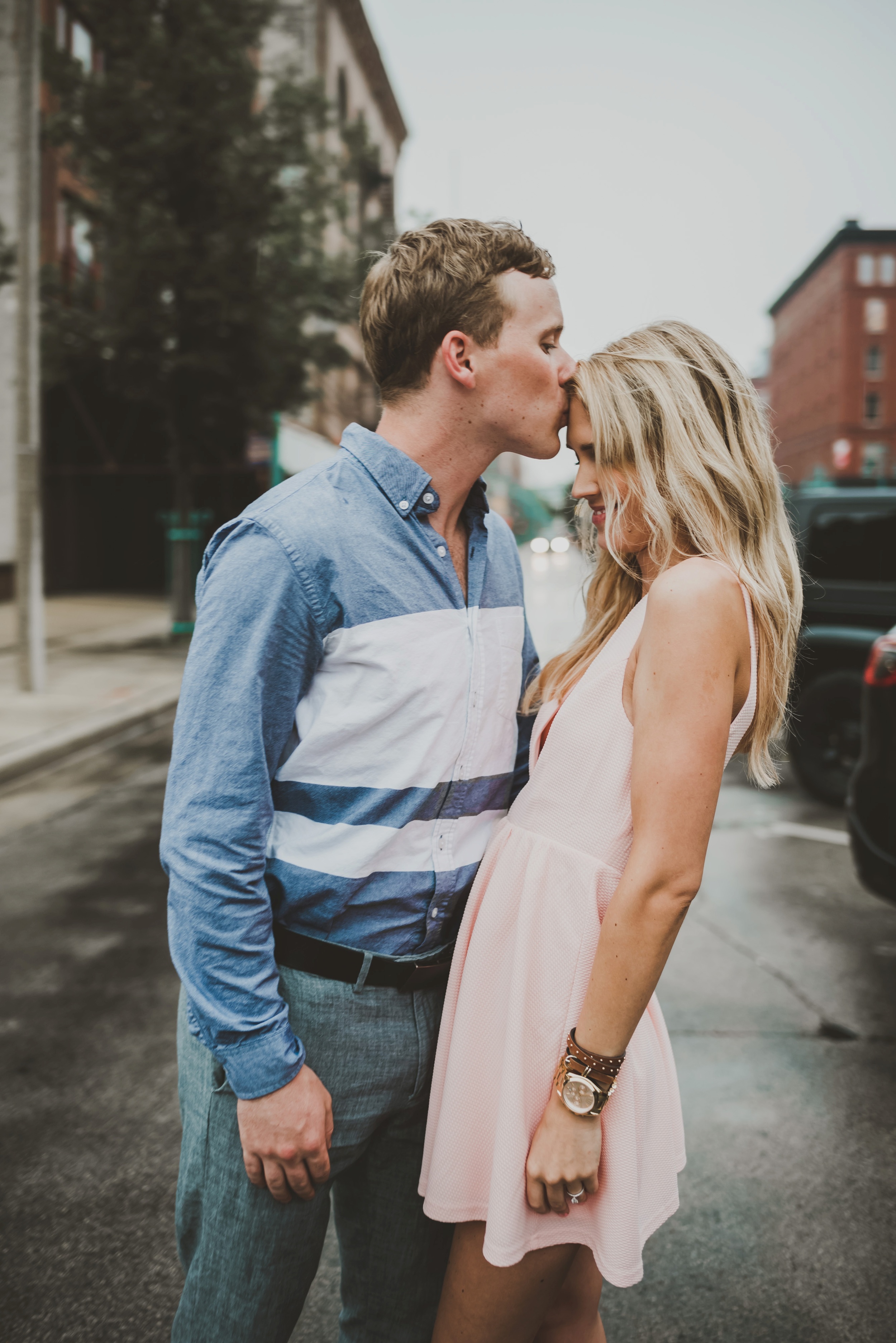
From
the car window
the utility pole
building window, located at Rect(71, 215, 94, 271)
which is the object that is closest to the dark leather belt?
the car window

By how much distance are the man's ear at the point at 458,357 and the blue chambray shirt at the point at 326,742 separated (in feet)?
0.54

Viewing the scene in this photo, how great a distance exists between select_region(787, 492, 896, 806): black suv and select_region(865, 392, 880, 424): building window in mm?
53682

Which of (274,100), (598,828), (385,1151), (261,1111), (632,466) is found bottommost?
(385,1151)

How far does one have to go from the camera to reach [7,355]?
698 inches

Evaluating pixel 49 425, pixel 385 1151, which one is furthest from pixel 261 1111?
pixel 49 425

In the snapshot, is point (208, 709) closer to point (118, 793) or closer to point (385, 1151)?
point (385, 1151)

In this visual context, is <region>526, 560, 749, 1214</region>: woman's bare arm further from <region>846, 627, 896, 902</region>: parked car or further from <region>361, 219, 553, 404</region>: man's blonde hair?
<region>846, 627, 896, 902</region>: parked car

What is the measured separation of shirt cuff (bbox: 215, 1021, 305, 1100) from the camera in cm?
130

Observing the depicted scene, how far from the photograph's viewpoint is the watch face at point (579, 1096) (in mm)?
1401

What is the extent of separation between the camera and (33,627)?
384 inches

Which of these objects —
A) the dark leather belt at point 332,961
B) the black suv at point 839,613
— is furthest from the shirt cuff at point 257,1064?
the black suv at point 839,613

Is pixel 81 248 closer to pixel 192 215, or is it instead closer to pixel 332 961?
pixel 192 215

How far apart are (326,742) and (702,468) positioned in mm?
731

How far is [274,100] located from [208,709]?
15380mm
